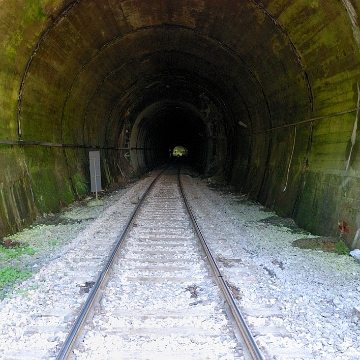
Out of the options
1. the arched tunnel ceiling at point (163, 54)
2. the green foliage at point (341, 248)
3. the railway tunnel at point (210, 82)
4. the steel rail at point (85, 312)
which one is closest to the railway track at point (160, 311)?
the steel rail at point (85, 312)

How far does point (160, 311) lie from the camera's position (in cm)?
368

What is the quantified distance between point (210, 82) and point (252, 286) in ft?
35.9

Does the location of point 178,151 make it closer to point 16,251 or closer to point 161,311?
point 16,251

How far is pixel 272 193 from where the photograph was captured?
31.8 ft

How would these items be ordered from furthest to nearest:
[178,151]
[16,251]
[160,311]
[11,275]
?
[178,151], [16,251], [11,275], [160,311]

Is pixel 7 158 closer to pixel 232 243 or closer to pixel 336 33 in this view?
pixel 232 243

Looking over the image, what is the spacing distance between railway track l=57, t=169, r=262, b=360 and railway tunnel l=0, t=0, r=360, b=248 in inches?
107

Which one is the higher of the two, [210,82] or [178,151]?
[210,82]

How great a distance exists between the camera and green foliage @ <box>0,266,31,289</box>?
457cm

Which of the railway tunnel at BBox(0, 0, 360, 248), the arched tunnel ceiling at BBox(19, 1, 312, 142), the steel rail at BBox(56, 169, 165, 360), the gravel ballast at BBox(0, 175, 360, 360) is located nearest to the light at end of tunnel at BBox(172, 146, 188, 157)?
the railway tunnel at BBox(0, 0, 360, 248)

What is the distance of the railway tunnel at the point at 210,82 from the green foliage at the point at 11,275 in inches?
72.7

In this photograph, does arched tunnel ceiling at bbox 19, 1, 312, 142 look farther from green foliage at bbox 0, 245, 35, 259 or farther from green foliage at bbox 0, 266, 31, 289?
green foliage at bbox 0, 266, 31, 289

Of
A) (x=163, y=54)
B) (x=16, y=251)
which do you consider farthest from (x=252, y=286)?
(x=163, y=54)

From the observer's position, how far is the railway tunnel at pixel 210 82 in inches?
243
